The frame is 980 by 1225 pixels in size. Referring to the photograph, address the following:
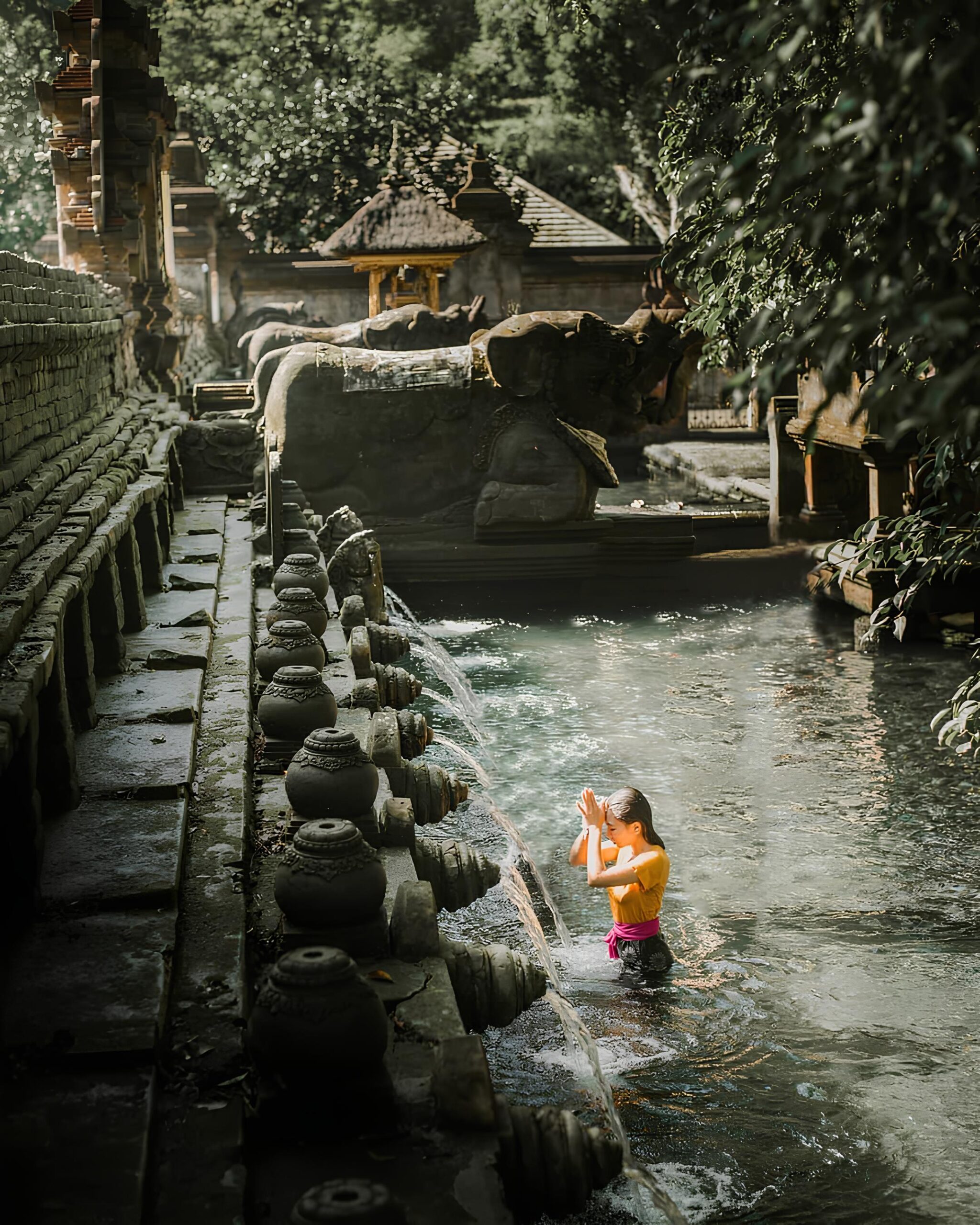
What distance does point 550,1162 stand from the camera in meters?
3.35

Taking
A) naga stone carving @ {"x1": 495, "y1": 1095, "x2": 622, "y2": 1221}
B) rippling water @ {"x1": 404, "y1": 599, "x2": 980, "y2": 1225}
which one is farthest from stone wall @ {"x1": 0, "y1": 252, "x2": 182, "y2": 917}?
rippling water @ {"x1": 404, "y1": 599, "x2": 980, "y2": 1225}

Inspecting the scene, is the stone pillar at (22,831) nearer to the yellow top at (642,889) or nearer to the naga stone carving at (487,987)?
the naga stone carving at (487,987)

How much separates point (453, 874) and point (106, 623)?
2527mm

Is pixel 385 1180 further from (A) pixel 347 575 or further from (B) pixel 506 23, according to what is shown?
(B) pixel 506 23

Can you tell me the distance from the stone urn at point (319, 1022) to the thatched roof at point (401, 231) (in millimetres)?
19793

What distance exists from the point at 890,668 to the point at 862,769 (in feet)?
8.81

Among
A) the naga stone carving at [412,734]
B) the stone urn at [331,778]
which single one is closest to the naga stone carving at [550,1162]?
the stone urn at [331,778]

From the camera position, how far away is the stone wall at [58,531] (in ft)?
14.1

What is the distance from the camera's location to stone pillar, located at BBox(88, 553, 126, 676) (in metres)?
6.77

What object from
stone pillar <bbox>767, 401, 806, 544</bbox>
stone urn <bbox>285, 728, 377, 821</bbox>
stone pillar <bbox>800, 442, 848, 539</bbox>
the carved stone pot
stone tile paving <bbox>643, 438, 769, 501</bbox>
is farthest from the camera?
stone tile paving <bbox>643, 438, 769, 501</bbox>

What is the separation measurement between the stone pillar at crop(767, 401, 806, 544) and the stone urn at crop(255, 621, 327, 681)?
9.03m

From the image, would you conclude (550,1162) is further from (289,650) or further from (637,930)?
(289,650)

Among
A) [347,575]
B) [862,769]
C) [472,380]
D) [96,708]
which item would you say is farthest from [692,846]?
[472,380]

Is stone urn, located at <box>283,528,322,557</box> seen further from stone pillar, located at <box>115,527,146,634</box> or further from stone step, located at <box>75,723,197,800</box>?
stone step, located at <box>75,723,197,800</box>
